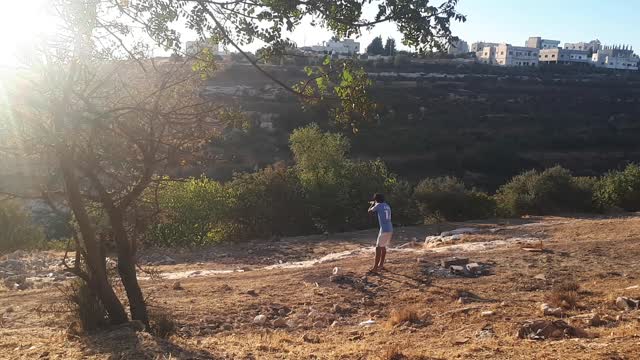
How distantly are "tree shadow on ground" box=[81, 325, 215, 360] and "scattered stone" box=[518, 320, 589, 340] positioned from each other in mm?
3264

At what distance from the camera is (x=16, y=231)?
17.0 m

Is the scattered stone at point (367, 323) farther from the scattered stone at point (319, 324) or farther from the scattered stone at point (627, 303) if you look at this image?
the scattered stone at point (627, 303)

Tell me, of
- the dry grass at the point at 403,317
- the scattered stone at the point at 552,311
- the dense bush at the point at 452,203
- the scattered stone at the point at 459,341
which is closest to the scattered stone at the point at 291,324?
the dry grass at the point at 403,317

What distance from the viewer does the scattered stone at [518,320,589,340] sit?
608cm

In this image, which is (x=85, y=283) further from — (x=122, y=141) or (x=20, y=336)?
(x=122, y=141)

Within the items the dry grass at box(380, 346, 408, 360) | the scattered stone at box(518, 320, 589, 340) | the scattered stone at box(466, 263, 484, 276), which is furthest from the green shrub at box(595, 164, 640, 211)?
the dry grass at box(380, 346, 408, 360)

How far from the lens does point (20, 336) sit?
20.9ft

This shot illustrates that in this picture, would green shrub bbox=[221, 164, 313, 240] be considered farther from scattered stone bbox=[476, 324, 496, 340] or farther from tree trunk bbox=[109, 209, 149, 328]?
scattered stone bbox=[476, 324, 496, 340]

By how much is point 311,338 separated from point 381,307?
6.63 feet

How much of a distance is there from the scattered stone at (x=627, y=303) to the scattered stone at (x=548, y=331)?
182cm

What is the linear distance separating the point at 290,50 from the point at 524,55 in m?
116

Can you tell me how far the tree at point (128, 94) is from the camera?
4.78m

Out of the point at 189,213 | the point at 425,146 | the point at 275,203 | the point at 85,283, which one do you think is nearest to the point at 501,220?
the point at 275,203

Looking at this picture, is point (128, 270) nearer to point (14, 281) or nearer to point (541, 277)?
point (14, 281)
